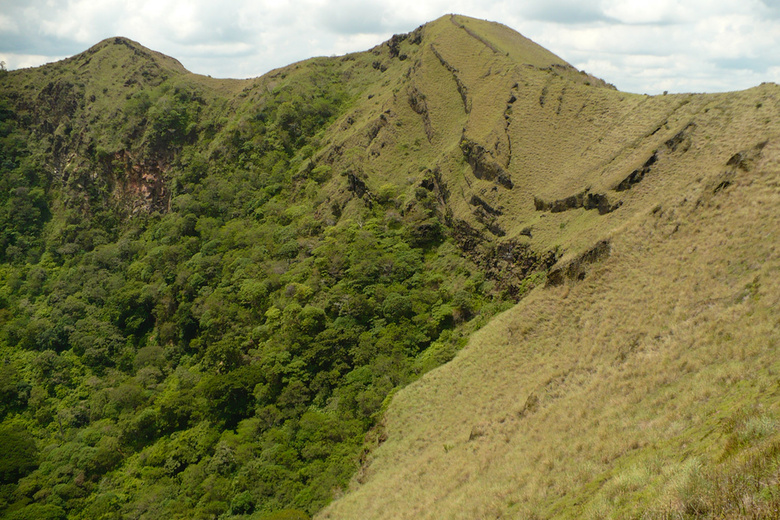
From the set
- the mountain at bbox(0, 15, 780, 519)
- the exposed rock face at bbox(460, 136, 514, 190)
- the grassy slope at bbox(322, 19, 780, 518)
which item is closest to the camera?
the grassy slope at bbox(322, 19, 780, 518)

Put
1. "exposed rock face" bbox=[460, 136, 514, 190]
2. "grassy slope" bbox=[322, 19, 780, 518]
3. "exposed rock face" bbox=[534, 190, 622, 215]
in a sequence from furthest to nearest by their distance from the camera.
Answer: "exposed rock face" bbox=[460, 136, 514, 190] → "exposed rock face" bbox=[534, 190, 622, 215] → "grassy slope" bbox=[322, 19, 780, 518]

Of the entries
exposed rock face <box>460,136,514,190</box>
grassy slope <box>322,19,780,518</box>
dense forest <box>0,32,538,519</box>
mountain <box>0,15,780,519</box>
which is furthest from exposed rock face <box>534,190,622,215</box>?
dense forest <box>0,32,538,519</box>

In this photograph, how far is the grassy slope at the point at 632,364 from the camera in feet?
36.2

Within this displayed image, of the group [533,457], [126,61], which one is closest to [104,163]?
[126,61]

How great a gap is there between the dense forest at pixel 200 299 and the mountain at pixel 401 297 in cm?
36

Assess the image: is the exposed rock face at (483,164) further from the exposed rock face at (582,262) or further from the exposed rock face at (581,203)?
the exposed rock face at (582,262)

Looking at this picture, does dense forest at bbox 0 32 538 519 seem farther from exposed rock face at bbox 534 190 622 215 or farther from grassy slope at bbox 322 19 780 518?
exposed rock face at bbox 534 190 622 215

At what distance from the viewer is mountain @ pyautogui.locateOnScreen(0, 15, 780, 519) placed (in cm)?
1650

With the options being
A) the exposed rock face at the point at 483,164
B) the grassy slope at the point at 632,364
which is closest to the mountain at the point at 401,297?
the grassy slope at the point at 632,364

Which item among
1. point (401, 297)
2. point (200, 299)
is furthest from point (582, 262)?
point (200, 299)

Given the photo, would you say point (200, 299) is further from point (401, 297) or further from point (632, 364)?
point (632, 364)

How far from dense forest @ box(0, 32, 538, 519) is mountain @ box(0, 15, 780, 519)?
14.3 inches

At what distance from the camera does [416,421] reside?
28.9 metres

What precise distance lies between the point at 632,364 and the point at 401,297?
28606 mm
